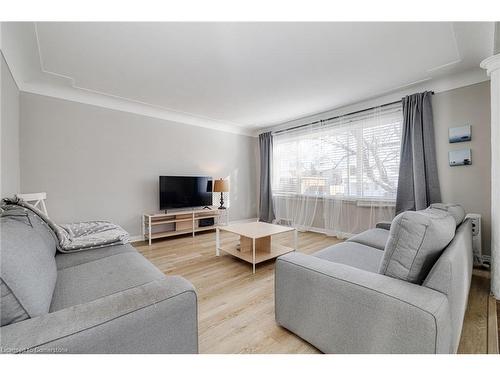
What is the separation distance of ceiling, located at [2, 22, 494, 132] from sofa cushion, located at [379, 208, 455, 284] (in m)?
1.68

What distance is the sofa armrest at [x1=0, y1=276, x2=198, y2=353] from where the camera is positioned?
633 millimetres

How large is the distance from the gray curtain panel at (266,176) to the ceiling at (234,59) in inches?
60.9

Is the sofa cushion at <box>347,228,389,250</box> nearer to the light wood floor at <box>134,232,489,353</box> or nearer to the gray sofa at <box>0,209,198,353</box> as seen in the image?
the light wood floor at <box>134,232,489,353</box>

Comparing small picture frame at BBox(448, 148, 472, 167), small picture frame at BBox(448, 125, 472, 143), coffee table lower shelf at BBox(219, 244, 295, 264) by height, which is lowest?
coffee table lower shelf at BBox(219, 244, 295, 264)

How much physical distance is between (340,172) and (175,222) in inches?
118

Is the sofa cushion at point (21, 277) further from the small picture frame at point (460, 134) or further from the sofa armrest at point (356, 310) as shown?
the small picture frame at point (460, 134)

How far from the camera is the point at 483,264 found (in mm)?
2482

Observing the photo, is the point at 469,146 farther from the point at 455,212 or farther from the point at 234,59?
the point at 234,59

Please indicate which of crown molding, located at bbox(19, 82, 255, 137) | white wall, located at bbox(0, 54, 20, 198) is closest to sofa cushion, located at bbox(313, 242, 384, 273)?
white wall, located at bbox(0, 54, 20, 198)

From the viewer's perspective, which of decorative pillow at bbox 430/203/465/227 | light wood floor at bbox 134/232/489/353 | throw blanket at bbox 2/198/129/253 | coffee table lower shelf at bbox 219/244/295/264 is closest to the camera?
light wood floor at bbox 134/232/489/353
